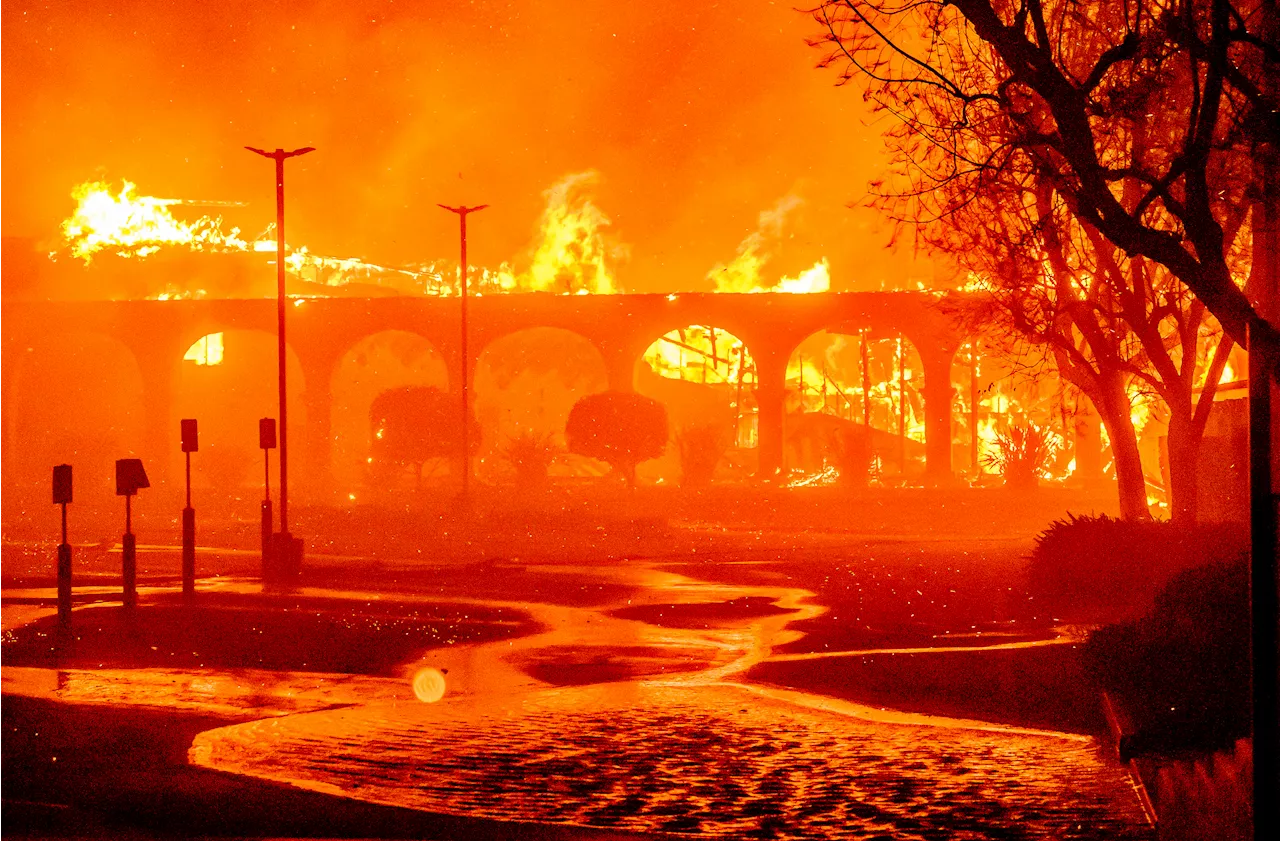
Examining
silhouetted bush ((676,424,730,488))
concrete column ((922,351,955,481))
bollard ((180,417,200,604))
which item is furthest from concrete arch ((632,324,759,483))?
bollard ((180,417,200,604))

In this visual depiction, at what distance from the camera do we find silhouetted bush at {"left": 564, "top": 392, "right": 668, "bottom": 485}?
2079 inches

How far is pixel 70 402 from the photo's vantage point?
75.1 m

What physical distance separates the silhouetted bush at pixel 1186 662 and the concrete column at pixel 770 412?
50966 mm

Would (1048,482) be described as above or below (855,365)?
below

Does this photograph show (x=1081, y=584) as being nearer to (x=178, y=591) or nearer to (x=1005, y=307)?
(x=1005, y=307)

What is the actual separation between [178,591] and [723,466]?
4881 centimetres

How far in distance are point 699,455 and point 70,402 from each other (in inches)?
1461

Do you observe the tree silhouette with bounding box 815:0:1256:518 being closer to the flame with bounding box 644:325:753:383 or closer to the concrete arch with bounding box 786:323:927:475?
the concrete arch with bounding box 786:323:927:475

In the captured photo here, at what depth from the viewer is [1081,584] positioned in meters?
18.0

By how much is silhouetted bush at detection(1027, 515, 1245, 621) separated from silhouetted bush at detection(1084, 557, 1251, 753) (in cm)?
422

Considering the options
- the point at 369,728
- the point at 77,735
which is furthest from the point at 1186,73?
the point at 77,735

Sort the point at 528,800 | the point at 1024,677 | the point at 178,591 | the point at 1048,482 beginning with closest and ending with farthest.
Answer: the point at 528,800 → the point at 1024,677 → the point at 178,591 → the point at 1048,482

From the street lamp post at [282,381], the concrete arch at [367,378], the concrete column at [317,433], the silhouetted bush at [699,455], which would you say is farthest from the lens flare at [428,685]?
the concrete arch at [367,378]

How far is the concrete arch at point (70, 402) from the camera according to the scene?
67750 mm
